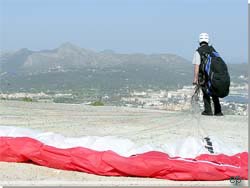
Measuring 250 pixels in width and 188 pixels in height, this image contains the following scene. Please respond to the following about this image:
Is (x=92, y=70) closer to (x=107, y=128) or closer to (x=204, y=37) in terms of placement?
(x=204, y=37)

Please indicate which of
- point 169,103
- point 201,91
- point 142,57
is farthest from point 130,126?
point 142,57

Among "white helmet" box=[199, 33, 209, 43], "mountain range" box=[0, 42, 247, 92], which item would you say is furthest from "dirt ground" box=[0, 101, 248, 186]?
"mountain range" box=[0, 42, 247, 92]

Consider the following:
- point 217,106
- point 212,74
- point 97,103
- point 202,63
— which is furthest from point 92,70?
point 212,74

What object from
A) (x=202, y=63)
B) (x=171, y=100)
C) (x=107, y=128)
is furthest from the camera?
(x=171, y=100)

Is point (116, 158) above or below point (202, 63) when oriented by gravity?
below

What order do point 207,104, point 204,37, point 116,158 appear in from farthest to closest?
1. point 207,104
2. point 204,37
3. point 116,158

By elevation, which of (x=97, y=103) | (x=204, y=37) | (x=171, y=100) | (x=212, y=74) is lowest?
(x=97, y=103)

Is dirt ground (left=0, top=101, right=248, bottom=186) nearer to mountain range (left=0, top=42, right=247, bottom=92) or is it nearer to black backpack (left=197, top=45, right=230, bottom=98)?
black backpack (left=197, top=45, right=230, bottom=98)
